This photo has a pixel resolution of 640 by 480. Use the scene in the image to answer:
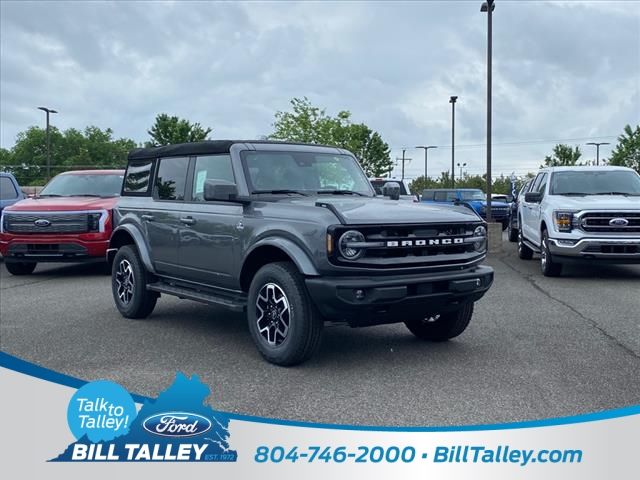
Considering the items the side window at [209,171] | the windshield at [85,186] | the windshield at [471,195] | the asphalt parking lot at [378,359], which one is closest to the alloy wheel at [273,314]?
the asphalt parking lot at [378,359]

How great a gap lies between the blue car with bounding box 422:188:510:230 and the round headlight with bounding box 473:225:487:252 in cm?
2083

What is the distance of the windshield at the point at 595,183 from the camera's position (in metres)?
12.6

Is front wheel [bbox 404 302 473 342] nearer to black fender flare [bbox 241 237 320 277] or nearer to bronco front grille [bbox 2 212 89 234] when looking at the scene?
black fender flare [bbox 241 237 320 277]

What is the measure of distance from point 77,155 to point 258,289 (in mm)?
106309

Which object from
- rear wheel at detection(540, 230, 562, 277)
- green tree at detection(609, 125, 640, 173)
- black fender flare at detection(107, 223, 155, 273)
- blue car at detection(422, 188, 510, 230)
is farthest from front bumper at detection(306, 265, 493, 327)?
green tree at detection(609, 125, 640, 173)

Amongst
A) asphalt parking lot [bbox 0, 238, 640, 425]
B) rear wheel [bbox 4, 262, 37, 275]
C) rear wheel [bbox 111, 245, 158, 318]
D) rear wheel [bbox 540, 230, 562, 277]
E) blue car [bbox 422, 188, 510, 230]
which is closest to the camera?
asphalt parking lot [bbox 0, 238, 640, 425]

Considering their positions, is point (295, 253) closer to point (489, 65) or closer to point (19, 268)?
point (19, 268)

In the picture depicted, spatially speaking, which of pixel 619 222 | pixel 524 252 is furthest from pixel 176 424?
pixel 524 252

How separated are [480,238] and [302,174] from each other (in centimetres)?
179

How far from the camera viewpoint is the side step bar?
6.52m

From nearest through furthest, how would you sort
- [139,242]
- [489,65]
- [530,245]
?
[139,242] → [530,245] → [489,65]

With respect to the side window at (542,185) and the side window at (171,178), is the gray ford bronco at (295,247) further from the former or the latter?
the side window at (542,185)

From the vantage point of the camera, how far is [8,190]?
15.1 metres

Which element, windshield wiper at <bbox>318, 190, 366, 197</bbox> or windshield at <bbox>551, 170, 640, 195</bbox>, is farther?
windshield at <bbox>551, 170, 640, 195</bbox>
